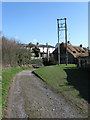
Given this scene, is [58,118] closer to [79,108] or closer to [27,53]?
[79,108]

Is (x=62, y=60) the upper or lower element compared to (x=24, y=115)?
upper

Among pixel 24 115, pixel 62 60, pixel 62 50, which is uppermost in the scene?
pixel 62 50

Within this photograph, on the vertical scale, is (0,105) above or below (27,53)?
below

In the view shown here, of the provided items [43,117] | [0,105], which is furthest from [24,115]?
[0,105]

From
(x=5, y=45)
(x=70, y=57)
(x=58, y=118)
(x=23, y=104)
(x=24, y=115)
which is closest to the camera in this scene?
(x=58, y=118)

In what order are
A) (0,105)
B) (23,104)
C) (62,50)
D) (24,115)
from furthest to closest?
1. (62,50)
2. (23,104)
3. (0,105)
4. (24,115)

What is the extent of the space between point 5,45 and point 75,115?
19.6 metres

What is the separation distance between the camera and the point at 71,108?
655 cm

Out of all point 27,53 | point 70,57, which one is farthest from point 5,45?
point 70,57

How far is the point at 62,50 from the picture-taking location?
4378 centimetres

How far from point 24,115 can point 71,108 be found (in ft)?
7.72

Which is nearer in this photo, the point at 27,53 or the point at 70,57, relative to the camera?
the point at 27,53

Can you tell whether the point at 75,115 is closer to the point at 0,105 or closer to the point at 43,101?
the point at 43,101

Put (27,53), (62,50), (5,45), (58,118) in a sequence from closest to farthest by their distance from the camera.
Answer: (58,118)
(5,45)
(27,53)
(62,50)
